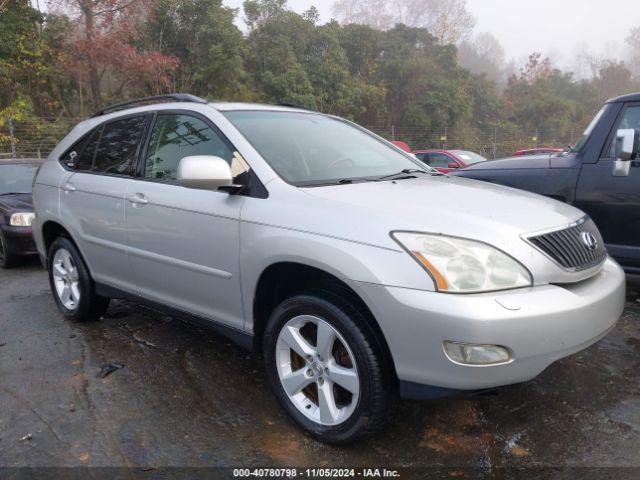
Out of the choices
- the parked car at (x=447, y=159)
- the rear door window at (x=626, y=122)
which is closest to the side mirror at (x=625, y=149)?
the rear door window at (x=626, y=122)

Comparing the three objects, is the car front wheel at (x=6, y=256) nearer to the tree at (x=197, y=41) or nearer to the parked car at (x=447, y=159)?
the parked car at (x=447, y=159)

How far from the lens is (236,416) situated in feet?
9.39

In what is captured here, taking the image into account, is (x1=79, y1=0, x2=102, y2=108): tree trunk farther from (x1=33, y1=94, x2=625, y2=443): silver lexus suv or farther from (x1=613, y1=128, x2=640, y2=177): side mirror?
(x1=613, y1=128, x2=640, y2=177): side mirror

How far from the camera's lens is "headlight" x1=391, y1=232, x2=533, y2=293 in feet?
7.07

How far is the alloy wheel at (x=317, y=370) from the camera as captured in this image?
8.04ft

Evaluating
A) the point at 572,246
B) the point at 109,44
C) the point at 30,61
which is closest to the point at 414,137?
the point at 109,44

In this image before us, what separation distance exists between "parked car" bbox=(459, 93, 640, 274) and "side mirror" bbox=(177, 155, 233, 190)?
2.96 meters

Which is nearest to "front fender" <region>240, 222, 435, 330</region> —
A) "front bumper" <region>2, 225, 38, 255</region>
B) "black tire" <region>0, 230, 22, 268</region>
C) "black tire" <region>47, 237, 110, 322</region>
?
"black tire" <region>47, 237, 110, 322</region>

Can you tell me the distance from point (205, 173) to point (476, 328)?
4.96 ft

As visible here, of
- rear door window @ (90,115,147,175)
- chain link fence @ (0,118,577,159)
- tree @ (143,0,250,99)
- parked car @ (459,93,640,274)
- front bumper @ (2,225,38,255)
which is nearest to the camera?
rear door window @ (90,115,147,175)

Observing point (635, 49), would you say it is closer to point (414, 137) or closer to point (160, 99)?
point (414, 137)

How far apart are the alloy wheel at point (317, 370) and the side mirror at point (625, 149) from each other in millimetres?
2843

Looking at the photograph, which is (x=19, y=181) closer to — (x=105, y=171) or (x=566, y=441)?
(x=105, y=171)

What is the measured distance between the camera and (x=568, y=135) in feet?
112
